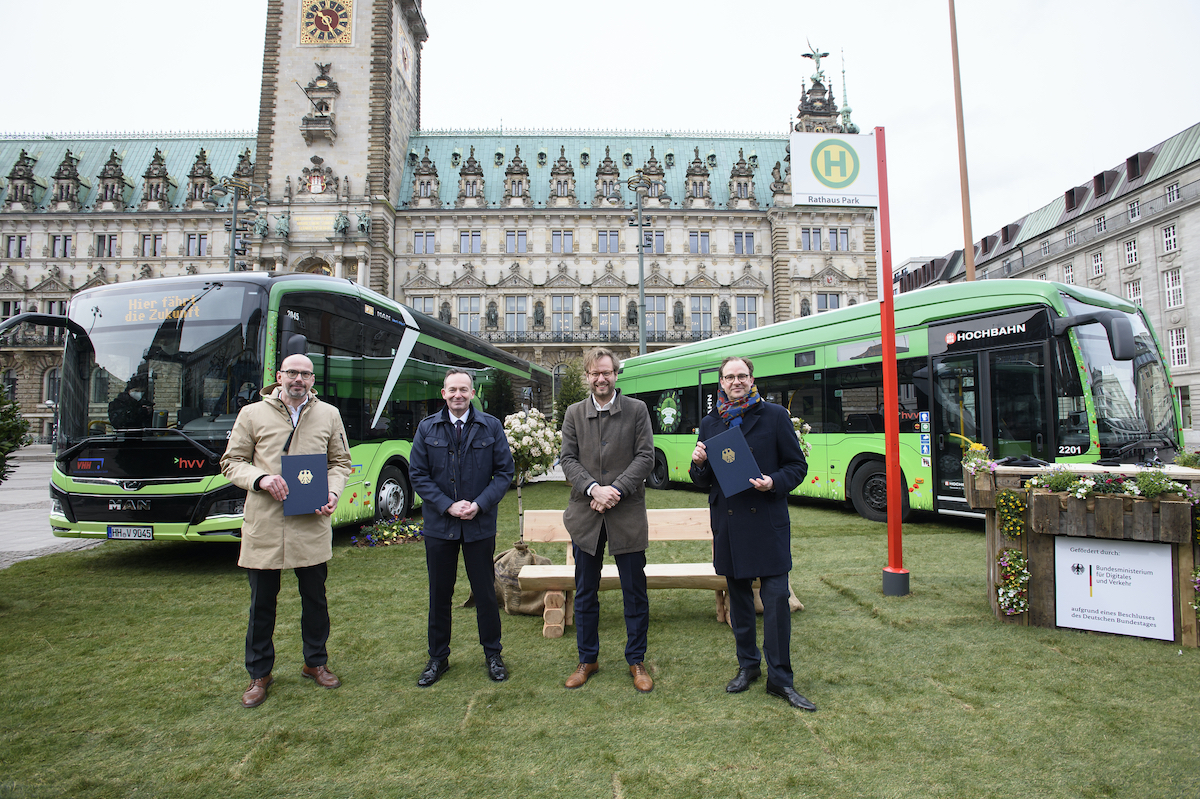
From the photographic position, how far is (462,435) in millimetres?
4004

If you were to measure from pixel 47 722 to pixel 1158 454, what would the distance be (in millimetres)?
Result: 10668

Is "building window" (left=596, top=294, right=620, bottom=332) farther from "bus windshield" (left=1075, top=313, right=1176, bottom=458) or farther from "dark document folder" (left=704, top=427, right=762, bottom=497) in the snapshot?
"dark document folder" (left=704, top=427, right=762, bottom=497)

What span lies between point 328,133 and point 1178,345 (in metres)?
57.6

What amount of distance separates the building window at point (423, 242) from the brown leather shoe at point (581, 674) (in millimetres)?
44977

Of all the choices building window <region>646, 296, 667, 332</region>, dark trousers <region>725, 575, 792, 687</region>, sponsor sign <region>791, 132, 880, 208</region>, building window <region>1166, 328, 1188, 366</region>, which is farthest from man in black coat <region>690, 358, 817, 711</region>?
building window <region>1166, 328, 1188, 366</region>

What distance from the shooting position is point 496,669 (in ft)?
12.9

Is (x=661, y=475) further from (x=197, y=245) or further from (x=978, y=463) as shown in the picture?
(x=197, y=245)

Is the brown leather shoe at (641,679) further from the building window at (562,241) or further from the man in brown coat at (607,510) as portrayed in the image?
the building window at (562,241)

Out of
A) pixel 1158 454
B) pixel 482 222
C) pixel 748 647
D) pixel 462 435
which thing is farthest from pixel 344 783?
pixel 482 222

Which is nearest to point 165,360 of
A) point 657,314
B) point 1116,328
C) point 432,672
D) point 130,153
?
point 432,672

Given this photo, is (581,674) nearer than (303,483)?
No

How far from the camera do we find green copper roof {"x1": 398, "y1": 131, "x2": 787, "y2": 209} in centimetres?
4741

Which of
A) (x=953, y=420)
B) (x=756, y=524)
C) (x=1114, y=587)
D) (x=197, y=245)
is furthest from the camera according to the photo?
(x=197, y=245)

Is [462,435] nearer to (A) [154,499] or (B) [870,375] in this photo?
(A) [154,499]
